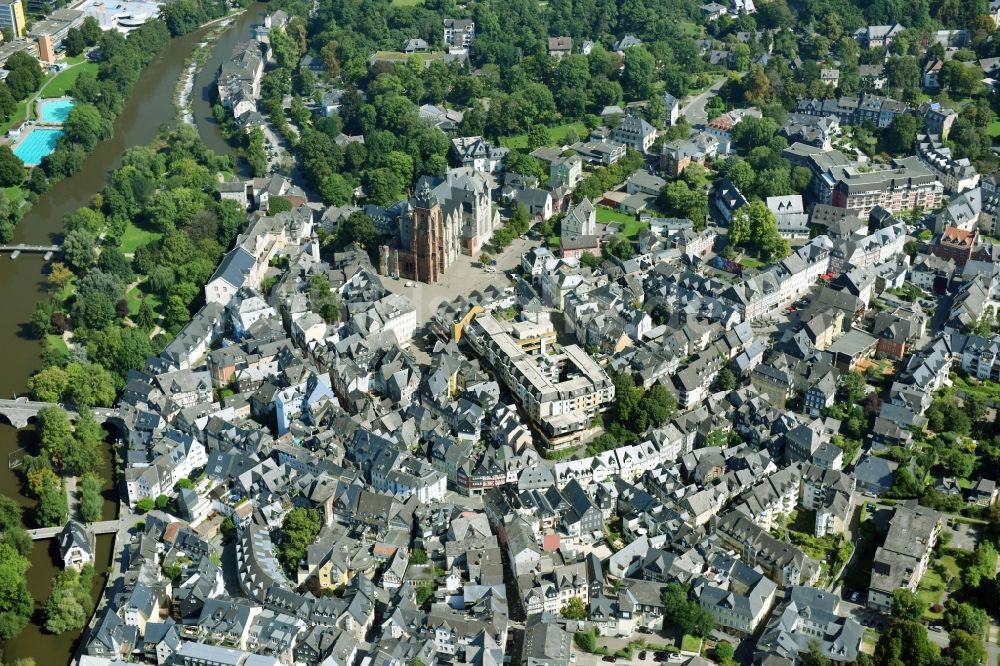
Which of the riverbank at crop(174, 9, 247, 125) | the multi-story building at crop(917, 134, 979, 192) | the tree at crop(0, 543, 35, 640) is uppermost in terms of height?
the multi-story building at crop(917, 134, 979, 192)

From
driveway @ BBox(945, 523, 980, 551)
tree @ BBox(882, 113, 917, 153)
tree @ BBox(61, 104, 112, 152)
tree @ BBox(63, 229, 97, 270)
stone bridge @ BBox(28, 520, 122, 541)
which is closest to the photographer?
driveway @ BBox(945, 523, 980, 551)

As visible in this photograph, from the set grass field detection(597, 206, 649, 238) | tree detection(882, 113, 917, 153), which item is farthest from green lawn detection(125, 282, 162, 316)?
tree detection(882, 113, 917, 153)

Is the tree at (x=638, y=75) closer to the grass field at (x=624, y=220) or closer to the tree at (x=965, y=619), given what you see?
the grass field at (x=624, y=220)

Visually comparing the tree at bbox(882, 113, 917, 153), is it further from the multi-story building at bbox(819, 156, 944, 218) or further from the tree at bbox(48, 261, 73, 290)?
the tree at bbox(48, 261, 73, 290)

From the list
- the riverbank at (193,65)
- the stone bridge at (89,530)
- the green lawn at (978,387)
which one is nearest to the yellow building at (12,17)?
the riverbank at (193,65)

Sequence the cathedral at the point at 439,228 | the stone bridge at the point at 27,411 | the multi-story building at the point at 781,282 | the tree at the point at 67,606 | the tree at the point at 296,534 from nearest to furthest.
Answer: the tree at the point at 67,606 < the tree at the point at 296,534 < the stone bridge at the point at 27,411 < the multi-story building at the point at 781,282 < the cathedral at the point at 439,228
